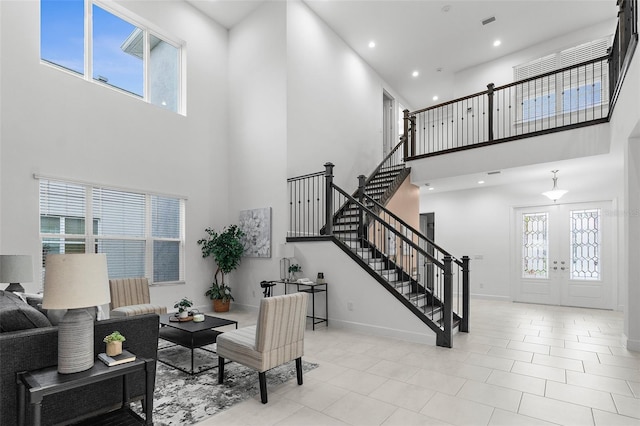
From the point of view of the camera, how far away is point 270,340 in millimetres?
3029

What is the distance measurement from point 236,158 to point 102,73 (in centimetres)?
283

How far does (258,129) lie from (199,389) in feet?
17.3

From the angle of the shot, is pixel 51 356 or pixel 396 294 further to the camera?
pixel 396 294

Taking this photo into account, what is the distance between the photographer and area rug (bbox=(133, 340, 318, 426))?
9.09 feet

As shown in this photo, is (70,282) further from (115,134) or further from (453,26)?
(453,26)

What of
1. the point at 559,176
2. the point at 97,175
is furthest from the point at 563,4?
the point at 97,175

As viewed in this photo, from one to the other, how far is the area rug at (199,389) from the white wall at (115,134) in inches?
115

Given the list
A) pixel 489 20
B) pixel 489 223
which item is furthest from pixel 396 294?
pixel 489 20

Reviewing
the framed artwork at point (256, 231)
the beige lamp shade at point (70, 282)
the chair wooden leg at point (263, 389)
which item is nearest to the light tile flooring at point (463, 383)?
the chair wooden leg at point (263, 389)

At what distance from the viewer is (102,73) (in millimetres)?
5867

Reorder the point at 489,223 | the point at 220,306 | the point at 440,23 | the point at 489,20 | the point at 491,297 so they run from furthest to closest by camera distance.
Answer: the point at 489,223 < the point at 491,297 < the point at 440,23 < the point at 489,20 < the point at 220,306

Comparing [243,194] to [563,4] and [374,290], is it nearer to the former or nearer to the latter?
[374,290]

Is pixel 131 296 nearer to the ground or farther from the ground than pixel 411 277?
nearer to the ground

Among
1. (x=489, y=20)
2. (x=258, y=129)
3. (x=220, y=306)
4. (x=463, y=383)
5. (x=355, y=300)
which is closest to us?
(x=463, y=383)
